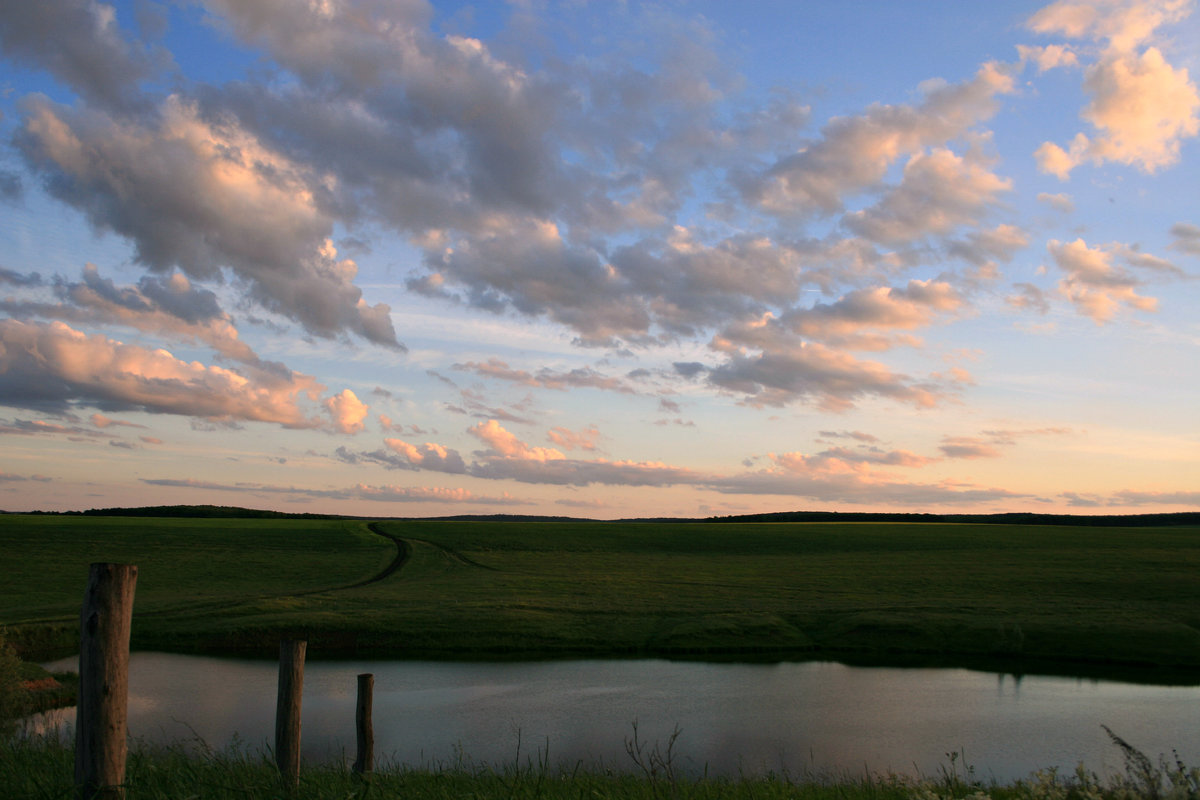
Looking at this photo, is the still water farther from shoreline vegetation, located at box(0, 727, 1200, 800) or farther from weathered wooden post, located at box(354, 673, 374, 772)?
shoreline vegetation, located at box(0, 727, 1200, 800)

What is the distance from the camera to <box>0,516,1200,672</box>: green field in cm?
3481

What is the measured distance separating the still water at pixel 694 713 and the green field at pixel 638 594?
11.7 feet

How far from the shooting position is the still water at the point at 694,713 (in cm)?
1970

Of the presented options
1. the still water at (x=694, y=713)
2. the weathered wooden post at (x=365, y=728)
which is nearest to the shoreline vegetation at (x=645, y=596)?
the still water at (x=694, y=713)

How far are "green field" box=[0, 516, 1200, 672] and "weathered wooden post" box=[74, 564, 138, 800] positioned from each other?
28.5 metres

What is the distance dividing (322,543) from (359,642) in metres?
38.9

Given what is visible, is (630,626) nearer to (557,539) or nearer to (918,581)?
(918,581)

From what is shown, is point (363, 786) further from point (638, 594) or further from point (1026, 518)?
point (1026, 518)

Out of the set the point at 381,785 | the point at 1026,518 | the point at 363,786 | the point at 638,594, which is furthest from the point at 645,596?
the point at 1026,518

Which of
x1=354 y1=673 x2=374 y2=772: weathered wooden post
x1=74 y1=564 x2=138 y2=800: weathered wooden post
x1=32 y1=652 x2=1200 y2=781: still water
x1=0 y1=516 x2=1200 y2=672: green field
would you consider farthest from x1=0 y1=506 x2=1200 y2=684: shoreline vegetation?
x1=74 y1=564 x2=138 y2=800: weathered wooden post

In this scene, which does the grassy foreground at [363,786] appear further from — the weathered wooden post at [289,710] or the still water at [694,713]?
the still water at [694,713]

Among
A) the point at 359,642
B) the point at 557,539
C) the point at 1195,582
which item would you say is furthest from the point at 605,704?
the point at 557,539

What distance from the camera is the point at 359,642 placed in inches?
1394

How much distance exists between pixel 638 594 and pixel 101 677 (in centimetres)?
4084
